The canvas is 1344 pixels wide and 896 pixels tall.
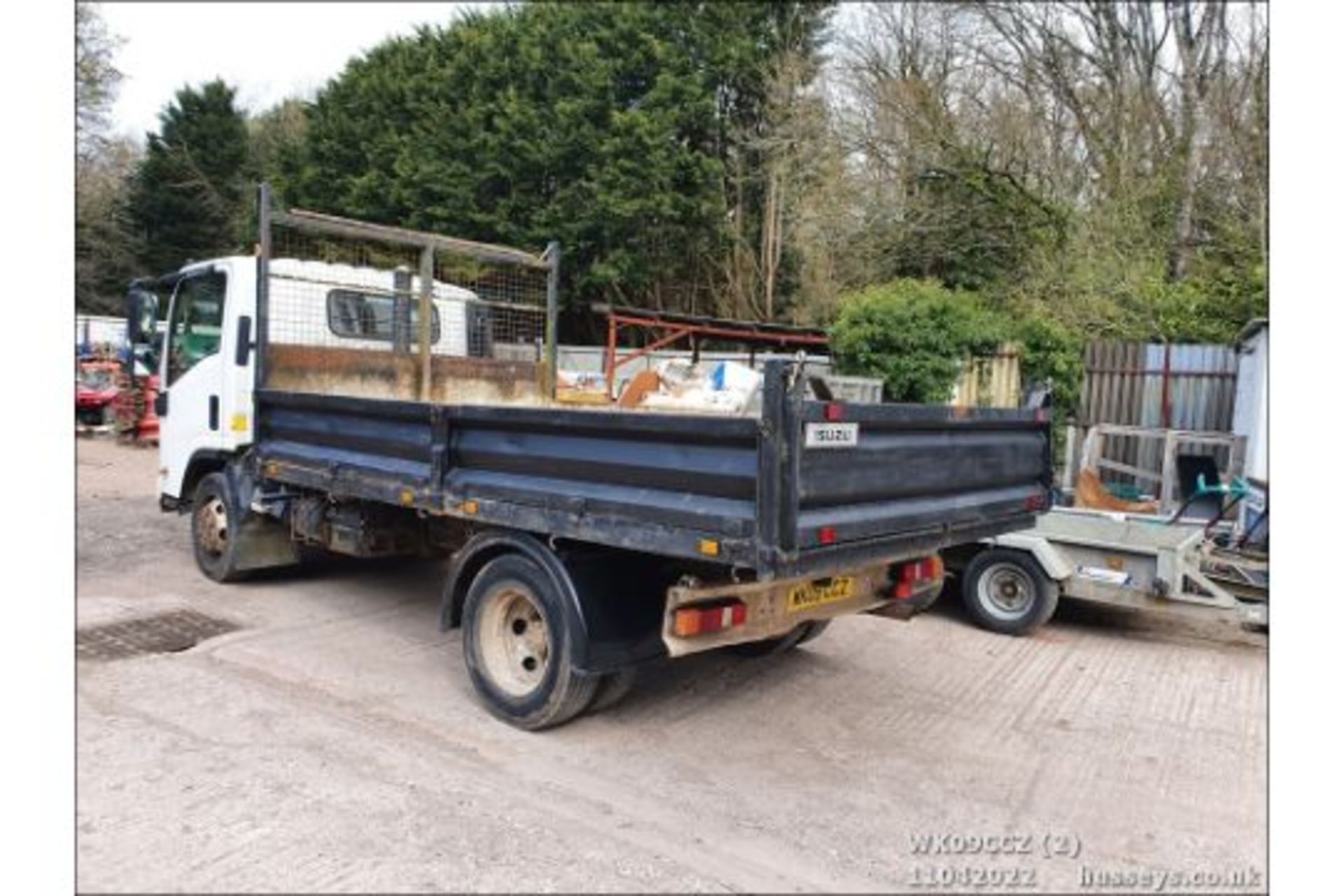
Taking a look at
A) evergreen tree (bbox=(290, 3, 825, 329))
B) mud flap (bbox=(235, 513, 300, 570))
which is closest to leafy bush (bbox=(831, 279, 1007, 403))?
evergreen tree (bbox=(290, 3, 825, 329))

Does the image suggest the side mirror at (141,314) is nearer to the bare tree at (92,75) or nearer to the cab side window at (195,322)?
the cab side window at (195,322)

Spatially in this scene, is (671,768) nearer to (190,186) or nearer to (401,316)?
(401,316)

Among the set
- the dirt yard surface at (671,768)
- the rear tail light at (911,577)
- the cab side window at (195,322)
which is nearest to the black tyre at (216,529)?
the dirt yard surface at (671,768)

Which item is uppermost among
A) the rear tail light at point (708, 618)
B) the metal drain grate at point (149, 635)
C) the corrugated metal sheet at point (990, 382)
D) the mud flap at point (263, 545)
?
the corrugated metal sheet at point (990, 382)

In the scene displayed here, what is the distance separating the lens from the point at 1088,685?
16.9 feet

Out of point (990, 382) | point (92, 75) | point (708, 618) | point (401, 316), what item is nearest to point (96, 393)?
point (92, 75)

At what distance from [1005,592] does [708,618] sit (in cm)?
347

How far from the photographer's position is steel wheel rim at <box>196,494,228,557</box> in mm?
6383

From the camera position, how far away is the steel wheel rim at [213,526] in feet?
20.9

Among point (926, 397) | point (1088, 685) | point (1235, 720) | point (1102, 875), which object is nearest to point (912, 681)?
point (1088, 685)

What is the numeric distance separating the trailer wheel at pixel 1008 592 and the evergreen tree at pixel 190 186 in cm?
2399

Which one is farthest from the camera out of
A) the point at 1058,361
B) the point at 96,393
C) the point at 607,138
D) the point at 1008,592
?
the point at 607,138

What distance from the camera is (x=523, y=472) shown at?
403 centimetres

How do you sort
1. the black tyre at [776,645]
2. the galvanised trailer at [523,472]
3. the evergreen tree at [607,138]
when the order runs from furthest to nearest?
the evergreen tree at [607,138], the black tyre at [776,645], the galvanised trailer at [523,472]
